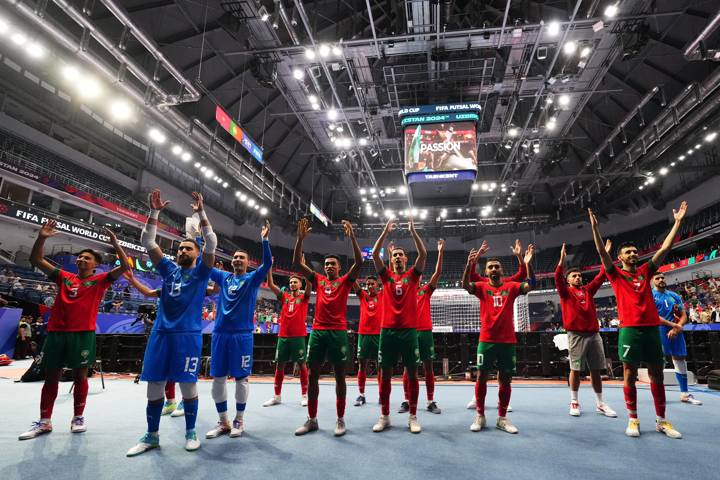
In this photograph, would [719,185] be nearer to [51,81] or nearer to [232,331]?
[232,331]

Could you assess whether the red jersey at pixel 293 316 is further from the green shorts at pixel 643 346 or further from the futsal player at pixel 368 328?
the green shorts at pixel 643 346

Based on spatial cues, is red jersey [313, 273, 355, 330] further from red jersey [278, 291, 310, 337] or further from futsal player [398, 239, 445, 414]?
futsal player [398, 239, 445, 414]

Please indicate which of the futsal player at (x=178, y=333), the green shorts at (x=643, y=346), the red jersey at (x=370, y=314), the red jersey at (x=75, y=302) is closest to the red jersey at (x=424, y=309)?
the red jersey at (x=370, y=314)

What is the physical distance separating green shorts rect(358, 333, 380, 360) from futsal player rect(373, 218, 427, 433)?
4.71 feet

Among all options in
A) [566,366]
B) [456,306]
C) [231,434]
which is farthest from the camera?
[456,306]

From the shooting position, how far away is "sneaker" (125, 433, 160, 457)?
10.9 ft

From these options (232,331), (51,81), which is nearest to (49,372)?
(232,331)

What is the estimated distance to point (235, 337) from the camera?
4.27m

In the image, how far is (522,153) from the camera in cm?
1769

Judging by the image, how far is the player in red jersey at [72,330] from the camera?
161 inches

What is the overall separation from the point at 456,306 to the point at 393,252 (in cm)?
1183

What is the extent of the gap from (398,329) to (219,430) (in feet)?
7.42

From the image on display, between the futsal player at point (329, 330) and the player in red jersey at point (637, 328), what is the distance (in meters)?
3.03

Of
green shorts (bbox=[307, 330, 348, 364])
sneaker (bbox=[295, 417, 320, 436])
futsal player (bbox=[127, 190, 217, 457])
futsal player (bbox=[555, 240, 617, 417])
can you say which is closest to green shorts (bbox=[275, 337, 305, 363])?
green shorts (bbox=[307, 330, 348, 364])
